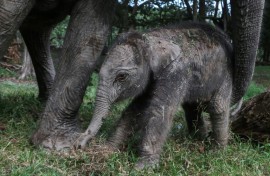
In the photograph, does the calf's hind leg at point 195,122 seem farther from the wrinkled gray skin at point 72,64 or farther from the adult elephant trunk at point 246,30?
the wrinkled gray skin at point 72,64

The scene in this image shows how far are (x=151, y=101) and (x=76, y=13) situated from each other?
118 centimetres

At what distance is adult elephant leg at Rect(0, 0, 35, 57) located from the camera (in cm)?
418

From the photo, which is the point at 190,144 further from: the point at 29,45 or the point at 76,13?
the point at 29,45

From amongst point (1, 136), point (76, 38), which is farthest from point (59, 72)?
Answer: point (1, 136)

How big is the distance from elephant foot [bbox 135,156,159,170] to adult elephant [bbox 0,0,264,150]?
2.50ft

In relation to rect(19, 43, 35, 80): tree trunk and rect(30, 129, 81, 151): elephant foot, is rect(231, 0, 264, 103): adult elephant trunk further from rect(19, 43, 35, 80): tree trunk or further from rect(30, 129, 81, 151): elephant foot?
rect(19, 43, 35, 80): tree trunk

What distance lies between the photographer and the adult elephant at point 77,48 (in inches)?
168

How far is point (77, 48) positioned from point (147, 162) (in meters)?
1.28

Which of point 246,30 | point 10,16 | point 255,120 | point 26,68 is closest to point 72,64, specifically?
point 10,16

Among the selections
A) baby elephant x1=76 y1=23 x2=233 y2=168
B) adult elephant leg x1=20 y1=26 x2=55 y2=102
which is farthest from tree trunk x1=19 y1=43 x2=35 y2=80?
baby elephant x1=76 y1=23 x2=233 y2=168

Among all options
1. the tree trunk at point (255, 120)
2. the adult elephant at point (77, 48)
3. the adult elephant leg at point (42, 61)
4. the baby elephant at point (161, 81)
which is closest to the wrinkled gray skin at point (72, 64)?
the adult elephant at point (77, 48)

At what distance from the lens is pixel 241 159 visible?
432cm

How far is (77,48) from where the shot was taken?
4.46 meters

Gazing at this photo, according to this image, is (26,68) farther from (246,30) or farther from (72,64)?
(246,30)
